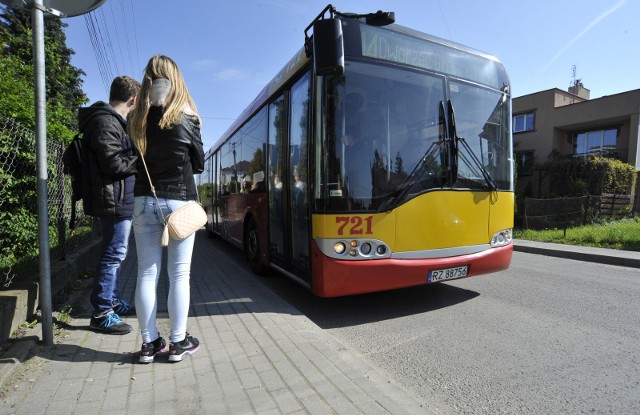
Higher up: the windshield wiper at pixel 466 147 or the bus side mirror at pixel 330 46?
the bus side mirror at pixel 330 46

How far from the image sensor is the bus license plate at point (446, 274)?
411 cm

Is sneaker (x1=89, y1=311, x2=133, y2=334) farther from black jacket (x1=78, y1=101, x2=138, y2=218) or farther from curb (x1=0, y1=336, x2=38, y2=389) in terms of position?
black jacket (x1=78, y1=101, x2=138, y2=218)

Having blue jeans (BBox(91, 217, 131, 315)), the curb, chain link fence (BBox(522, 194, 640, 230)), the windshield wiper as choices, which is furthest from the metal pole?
chain link fence (BBox(522, 194, 640, 230))

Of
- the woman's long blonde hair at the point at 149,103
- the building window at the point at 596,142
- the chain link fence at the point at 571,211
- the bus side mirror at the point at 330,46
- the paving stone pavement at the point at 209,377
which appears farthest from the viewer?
the building window at the point at 596,142

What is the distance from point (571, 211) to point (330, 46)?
14.9m

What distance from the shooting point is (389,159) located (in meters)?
3.99

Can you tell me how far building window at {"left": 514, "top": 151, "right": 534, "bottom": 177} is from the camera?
2389 centimetres

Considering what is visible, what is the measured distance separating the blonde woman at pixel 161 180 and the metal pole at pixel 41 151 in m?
0.69

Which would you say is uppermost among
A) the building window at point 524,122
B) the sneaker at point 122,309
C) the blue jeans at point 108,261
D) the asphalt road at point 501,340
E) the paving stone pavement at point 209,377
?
the building window at point 524,122

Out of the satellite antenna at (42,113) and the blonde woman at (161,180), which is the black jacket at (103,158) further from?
the blonde woman at (161,180)

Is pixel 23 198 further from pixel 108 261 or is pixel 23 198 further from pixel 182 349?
pixel 182 349

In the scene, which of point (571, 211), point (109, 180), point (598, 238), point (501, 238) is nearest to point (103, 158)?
point (109, 180)

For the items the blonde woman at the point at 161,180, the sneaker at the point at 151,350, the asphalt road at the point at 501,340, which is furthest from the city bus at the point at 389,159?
the sneaker at the point at 151,350

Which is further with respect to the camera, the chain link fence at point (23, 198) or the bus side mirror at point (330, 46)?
the chain link fence at point (23, 198)
